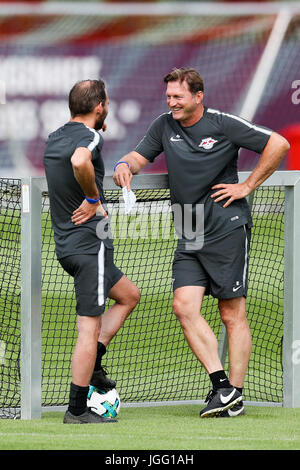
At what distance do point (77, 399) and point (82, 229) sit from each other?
3.05 feet

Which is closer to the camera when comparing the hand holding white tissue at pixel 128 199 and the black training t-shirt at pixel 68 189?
the black training t-shirt at pixel 68 189

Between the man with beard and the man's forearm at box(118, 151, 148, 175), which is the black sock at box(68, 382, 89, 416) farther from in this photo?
the man's forearm at box(118, 151, 148, 175)

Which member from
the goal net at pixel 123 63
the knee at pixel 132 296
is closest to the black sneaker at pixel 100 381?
the knee at pixel 132 296

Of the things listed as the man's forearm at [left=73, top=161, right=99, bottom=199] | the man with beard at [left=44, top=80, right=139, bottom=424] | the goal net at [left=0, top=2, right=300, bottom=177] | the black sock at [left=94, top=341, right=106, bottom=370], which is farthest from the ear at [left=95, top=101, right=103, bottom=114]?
the goal net at [left=0, top=2, right=300, bottom=177]

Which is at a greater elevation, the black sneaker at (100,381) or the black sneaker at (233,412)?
the black sneaker at (100,381)

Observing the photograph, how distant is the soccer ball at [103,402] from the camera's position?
18.8 feet

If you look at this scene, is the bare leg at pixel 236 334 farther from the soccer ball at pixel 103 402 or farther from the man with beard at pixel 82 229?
the man with beard at pixel 82 229

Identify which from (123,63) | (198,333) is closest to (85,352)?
(198,333)

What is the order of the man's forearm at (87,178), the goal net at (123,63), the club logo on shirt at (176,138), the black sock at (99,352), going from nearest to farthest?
1. the man's forearm at (87,178)
2. the black sock at (99,352)
3. the club logo on shirt at (176,138)
4. the goal net at (123,63)

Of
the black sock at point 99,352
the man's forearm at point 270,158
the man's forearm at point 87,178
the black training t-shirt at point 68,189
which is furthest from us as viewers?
the man's forearm at point 270,158

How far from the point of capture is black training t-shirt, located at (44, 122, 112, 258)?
543cm

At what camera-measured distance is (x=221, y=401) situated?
580 centimetres

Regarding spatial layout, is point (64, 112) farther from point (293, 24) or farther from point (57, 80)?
point (293, 24)

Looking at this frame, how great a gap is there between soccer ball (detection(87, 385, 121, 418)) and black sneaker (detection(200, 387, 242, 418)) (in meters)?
0.51
